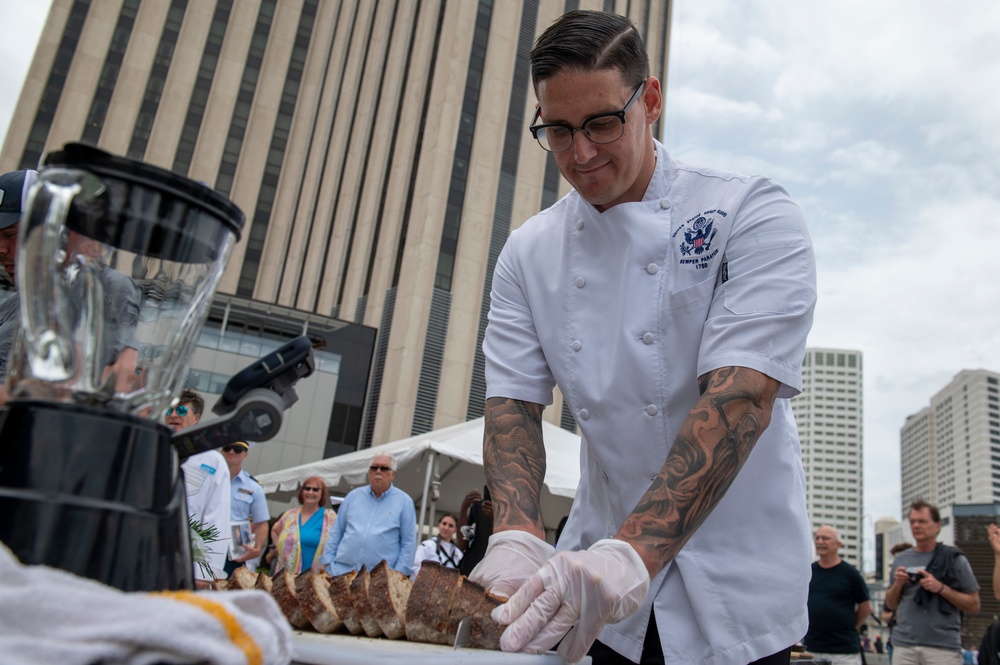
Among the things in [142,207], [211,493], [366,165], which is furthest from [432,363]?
[142,207]

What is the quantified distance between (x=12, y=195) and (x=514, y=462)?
155 centimetres

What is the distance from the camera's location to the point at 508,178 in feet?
107

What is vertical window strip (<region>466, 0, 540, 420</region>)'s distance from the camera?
30109 mm

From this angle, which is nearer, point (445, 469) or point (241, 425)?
point (241, 425)

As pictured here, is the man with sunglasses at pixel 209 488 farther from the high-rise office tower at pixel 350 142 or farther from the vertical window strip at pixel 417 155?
the vertical window strip at pixel 417 155

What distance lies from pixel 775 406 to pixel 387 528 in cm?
513

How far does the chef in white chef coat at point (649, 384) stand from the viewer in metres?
1.33

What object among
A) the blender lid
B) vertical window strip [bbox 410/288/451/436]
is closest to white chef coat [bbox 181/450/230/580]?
the blender lid

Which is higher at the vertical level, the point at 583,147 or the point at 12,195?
the point at 583,147

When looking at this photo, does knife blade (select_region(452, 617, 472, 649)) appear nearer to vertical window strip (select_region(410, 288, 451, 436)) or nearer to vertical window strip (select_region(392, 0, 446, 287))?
vertical window strip (select_region(410, 288, 451, 436))

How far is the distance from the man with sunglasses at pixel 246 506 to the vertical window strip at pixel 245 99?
33.7 meters

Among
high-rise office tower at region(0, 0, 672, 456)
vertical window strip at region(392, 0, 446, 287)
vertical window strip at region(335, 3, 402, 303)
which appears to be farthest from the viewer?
vertical window strip at region(335, 3, 402, 303)

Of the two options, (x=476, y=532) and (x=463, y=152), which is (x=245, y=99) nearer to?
(x=463, y=152)

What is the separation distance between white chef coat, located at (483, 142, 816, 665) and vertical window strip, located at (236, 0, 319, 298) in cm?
3826
